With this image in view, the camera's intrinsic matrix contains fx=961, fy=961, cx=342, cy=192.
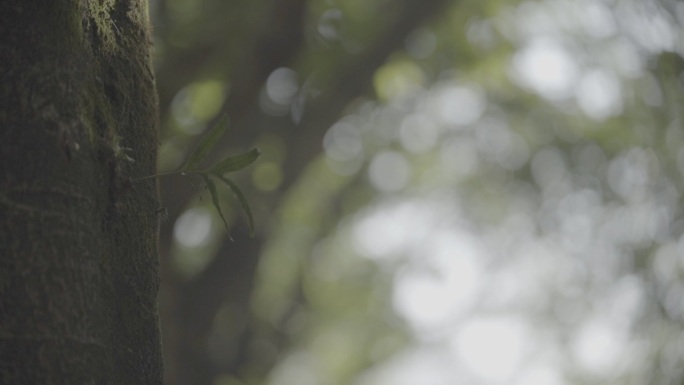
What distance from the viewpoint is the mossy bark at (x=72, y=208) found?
93 cm

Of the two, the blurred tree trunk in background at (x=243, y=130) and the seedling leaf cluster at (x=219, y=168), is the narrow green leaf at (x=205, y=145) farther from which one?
the blurred tree trunk in background at (x=243, y=130)

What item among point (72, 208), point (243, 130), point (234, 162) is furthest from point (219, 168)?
point (243, 130)

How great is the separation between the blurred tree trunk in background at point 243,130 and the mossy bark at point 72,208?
581 centimetres

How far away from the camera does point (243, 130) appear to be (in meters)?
7.07

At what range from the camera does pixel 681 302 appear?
19.2ft

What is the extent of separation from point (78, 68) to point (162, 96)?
230 inches

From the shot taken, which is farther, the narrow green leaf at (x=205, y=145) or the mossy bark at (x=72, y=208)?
the narrow green leaf at (x=205, y=145)

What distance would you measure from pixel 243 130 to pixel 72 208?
613 centimetres

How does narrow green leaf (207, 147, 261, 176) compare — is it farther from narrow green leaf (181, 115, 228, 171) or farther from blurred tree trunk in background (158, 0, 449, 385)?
blurred tree trunk in background (158, 0, 449, 385)

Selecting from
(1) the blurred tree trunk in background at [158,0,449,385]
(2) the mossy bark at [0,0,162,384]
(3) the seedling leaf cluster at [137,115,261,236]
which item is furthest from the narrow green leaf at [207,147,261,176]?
(1) the blurred tree trunk in background at [158,0,449,385]

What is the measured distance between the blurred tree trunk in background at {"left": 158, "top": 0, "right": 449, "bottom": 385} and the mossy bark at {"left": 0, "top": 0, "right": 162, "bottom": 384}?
581 centimetres

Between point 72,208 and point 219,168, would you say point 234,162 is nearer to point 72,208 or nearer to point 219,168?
point 219,168

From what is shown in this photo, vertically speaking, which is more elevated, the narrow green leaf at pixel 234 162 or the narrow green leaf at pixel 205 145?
the narrow green leaf at pixel 205 145

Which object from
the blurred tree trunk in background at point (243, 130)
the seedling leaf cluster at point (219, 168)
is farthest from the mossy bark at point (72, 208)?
the blurred tree trunk in background at point (243, 130)
